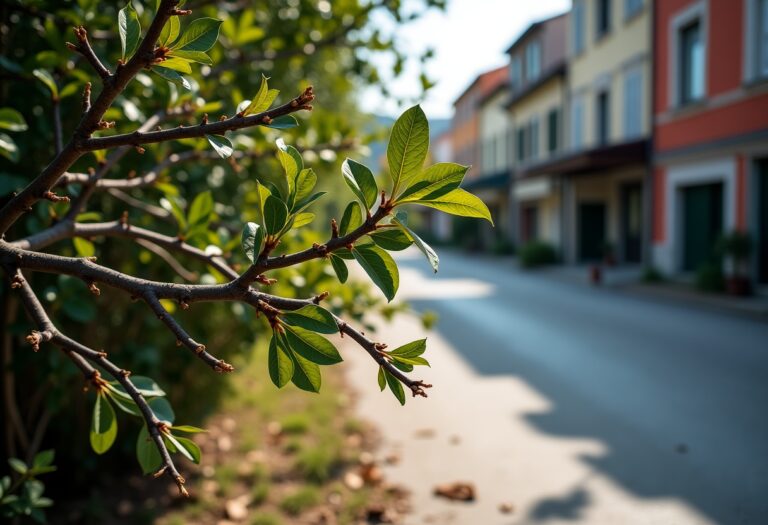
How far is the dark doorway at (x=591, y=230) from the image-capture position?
21.1m

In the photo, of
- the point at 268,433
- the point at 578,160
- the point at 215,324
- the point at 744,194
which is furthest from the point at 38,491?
the point at 578,160

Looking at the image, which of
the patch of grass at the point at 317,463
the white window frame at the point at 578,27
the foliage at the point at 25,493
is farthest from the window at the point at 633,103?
the foliage at the point at 25,493

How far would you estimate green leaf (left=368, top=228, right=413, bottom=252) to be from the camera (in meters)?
0.78

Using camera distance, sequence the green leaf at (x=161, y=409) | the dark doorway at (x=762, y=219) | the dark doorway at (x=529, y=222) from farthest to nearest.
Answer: the dark doorway at (x=529, y=222), the dark doorway at (x=762, y=219), the green leaf at (x=161, y=409)

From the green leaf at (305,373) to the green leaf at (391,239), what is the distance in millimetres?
176

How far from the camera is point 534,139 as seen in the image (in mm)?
24453

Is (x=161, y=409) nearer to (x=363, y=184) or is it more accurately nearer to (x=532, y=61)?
(x=363, y=184)

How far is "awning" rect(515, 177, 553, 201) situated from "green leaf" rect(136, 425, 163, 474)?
21808 mm

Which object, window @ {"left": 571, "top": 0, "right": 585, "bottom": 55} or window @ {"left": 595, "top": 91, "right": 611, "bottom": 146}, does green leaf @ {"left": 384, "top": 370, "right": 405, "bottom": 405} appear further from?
window @ {"left": 571, "top": 0, "right": 585, "bottom": 55}

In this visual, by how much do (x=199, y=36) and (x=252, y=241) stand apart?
26 cm

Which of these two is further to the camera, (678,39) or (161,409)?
(678,39)

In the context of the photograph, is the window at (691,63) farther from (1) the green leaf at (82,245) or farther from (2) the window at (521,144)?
(1) the green leaf at (82,245)

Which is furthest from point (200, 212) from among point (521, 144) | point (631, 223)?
point (521, 144)

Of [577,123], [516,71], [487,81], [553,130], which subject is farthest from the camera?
[487,81]
